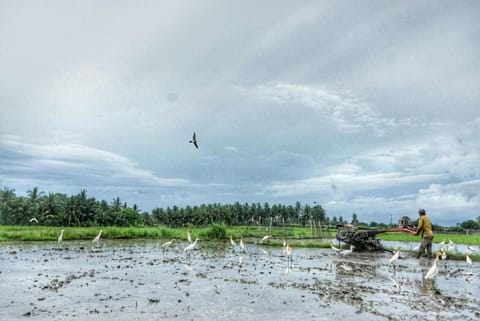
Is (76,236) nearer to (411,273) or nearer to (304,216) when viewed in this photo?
(411,273)

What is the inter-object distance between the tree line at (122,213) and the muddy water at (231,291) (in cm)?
3612

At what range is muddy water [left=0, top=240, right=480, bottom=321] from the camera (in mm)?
11523

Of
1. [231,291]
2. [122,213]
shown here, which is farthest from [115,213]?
[231,291]

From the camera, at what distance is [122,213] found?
92188 millimetres

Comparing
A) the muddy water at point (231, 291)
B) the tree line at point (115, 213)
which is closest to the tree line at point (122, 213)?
the tree line at point (115, 213)

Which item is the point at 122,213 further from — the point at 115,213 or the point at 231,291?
the point at 231,291

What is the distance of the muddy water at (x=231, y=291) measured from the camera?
11.5 meters

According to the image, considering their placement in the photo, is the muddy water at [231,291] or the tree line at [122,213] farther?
the tree line at [122,213]

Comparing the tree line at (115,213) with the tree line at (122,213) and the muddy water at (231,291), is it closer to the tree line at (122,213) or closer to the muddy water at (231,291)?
the tree line at (122,213)

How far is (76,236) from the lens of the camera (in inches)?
1661

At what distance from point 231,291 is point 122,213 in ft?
270

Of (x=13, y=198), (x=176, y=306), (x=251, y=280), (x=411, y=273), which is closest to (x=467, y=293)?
(x=411, y=273)

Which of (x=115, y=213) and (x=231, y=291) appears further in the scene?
(x=115, y=213)

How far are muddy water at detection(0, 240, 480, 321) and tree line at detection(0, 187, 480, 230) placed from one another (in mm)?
36118
